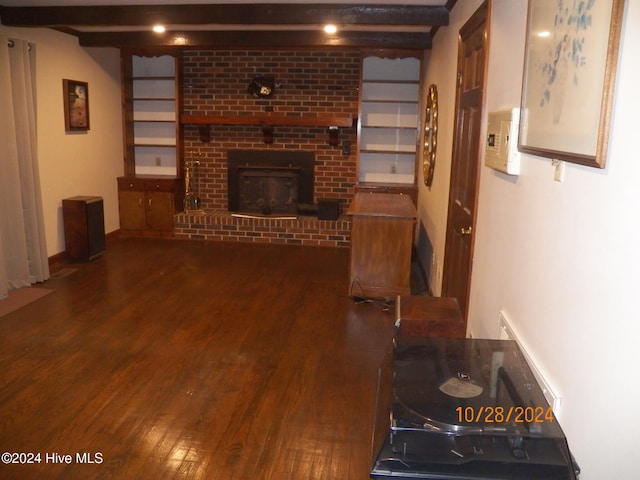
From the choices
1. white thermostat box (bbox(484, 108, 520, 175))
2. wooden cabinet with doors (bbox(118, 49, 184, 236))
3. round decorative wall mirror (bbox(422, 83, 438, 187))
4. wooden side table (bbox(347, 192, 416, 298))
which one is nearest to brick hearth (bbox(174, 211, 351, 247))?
wooden cabinet with doors (bbox(118, 49, 184, 236))

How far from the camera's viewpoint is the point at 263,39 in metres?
5.48

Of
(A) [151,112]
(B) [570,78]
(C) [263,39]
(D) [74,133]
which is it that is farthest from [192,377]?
(A) [151,112]

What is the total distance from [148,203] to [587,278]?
19.3ft

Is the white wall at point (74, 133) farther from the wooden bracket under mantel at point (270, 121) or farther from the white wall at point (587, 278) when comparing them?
the white wall at point (587, 278)

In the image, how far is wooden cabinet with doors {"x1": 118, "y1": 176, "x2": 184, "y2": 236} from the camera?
250 inches

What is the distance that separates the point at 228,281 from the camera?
4.73 meters

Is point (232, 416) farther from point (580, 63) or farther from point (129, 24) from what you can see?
point (129, 24)

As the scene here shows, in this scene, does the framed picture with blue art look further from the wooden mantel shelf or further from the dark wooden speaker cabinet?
the dark wooden speaker cabinet

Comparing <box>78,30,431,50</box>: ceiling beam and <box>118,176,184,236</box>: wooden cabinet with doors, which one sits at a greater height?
<box>78,30,431,50</box>: ceiling beam

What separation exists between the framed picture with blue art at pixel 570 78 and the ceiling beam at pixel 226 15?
2530mm

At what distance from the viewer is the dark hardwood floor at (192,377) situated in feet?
7.18

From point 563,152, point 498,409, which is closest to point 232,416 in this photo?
point 498,409

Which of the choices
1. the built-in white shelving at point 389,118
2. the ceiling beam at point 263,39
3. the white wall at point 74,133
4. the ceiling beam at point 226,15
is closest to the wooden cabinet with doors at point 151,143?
the white wall at point 74,133

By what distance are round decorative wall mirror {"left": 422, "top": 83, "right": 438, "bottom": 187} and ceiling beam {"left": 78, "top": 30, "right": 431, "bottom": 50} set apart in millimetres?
733
